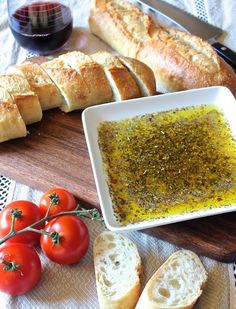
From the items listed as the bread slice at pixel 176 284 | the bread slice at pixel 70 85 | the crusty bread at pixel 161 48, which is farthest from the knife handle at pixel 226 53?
the bread slice at pixel 176 284

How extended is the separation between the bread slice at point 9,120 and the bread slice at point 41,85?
0.45 ft

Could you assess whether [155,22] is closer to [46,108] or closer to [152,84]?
[152,84]

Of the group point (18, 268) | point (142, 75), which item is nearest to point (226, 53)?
point (142, 75)

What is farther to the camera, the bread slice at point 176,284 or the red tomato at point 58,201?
the red tomato at point 58,201

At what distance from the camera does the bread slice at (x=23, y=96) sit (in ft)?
6.76

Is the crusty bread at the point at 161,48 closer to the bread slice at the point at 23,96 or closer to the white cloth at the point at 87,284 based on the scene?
the bread slice at the point at 23,96

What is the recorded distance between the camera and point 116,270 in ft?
5.54

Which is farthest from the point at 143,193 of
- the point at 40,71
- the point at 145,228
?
the point at 40,71

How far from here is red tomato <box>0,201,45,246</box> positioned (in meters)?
1.73

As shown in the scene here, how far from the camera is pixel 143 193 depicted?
1828mm

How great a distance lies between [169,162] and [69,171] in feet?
1.29

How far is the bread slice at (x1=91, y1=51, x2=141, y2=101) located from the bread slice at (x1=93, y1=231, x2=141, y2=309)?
0.68m

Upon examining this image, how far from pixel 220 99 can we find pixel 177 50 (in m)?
0.34

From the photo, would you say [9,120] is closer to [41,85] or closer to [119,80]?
[41,85]
